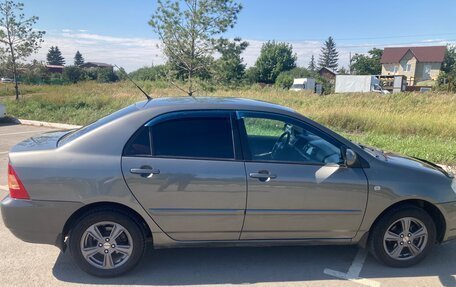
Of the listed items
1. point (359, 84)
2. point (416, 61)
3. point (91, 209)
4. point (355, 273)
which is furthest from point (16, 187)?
point (416, 61)

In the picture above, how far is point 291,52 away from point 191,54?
68.7m

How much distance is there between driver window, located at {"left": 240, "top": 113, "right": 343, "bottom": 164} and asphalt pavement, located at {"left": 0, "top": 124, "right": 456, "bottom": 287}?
104cm

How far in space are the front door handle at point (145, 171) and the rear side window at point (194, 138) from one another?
14 cm

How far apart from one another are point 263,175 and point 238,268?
951 mm

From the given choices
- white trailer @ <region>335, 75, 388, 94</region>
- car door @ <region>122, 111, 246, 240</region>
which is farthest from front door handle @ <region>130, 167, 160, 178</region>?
white trailer @ <region>335, 75, 388, 94</region>

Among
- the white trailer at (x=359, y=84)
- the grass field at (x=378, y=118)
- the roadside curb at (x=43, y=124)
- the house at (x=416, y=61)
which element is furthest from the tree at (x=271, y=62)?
the roadside curb at (x=43, y=124)

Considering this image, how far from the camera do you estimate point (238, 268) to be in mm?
3445

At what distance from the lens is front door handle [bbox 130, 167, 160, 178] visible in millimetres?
3069

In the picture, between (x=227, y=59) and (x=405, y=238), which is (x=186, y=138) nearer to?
(x=405, y=238)

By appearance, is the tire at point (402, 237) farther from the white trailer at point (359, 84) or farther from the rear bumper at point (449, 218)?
the white trailer at point (359, 84)

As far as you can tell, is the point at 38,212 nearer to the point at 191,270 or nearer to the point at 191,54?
the point at 191,270

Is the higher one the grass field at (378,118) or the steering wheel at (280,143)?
the steering wheel at (280,143)

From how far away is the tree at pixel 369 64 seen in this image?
89.2 meters

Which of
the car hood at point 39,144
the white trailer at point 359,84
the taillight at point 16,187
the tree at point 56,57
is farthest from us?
the tree at point 56,57
